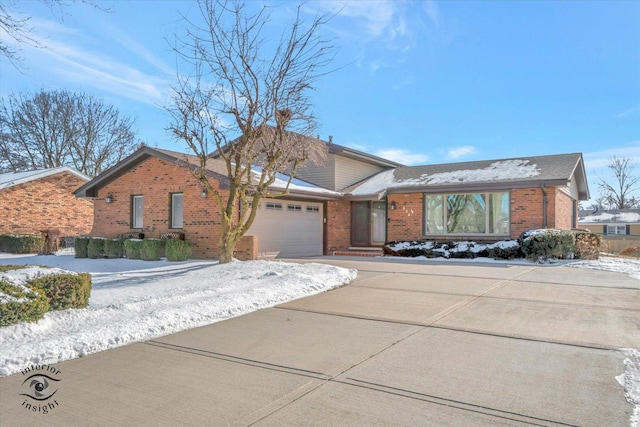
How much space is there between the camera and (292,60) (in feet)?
39.3

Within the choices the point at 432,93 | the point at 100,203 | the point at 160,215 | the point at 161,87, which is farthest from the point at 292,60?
the point at 100,203

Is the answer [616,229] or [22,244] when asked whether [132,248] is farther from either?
[616,229]

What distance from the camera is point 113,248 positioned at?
16.3 m

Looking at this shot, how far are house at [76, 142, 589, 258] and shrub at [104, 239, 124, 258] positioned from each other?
115 cm

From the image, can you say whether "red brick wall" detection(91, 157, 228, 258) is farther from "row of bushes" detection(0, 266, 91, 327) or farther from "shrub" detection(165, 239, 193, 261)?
"row of bushes" detection(0, 266, 91, 327)

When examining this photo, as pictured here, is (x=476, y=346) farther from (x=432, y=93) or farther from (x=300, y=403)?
(x=432, y=93)

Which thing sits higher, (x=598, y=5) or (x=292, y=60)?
(x=598, y=5)

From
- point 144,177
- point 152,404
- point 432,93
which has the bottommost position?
point 152,404

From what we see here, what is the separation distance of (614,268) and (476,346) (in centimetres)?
930

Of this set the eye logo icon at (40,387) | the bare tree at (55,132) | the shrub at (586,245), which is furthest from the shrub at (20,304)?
the bare tree at (55,132)

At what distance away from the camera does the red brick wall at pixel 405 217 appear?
1789cm

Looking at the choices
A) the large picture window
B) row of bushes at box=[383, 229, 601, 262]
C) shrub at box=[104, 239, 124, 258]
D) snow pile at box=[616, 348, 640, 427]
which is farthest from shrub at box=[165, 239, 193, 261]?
snow pile at box=[616, 348, 640, 427]

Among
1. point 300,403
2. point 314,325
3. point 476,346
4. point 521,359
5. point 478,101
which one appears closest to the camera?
point 300,403
